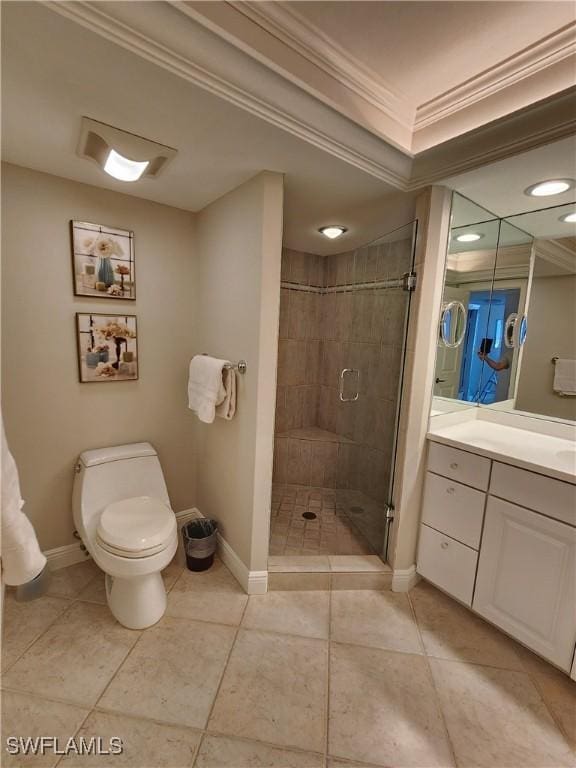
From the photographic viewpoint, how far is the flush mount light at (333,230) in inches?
86.6

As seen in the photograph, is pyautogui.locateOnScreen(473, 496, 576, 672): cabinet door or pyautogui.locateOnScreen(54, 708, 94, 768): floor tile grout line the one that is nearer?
pyautogui.locateOnScreen(54, 708, 94, 768): floor tile grout line

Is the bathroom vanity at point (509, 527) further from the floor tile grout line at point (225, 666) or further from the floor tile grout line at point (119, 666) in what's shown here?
the floor tile grout line at point (119, 666)

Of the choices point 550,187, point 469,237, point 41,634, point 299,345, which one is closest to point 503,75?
point 550,187

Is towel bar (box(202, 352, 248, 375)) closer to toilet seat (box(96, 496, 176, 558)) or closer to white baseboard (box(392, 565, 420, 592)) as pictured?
toilet seat (box(96, 496, 176, 558))

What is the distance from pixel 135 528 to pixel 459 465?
1599 mm

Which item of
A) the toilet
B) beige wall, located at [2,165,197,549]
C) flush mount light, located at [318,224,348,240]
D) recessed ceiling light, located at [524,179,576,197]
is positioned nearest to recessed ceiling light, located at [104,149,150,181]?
beige wall, located at [2,165,197,549]

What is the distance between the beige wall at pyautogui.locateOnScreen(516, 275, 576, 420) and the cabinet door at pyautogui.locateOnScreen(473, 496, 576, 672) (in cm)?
73

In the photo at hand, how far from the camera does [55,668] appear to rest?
136 cm

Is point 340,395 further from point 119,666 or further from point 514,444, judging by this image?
point 119,666

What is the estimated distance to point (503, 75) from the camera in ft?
3.96

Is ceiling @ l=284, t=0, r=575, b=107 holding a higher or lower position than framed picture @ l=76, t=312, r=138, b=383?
higher

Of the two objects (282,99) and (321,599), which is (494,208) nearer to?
(282,99)

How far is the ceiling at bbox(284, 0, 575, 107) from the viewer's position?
985mm

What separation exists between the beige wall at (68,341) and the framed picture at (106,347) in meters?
0.04
